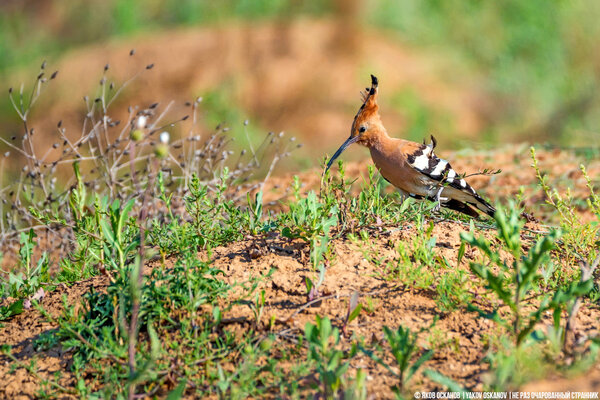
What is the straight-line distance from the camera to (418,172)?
13.3 ft

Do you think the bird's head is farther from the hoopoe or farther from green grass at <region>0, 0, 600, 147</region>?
green grass at <region>0, 0, 600, 147</region>

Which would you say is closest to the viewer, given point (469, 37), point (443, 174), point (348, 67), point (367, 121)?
point (443, 174)

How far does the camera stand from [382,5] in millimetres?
12070

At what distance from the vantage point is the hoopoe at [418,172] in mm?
4035

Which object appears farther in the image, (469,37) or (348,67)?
(469,37)

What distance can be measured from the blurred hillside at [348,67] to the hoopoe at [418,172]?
4073 mm

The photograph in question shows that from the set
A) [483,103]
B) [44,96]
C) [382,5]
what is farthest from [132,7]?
[483,103]

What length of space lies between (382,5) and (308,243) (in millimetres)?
9753

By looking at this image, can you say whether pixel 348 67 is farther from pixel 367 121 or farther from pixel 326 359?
pixel 326 359

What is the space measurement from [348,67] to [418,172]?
684cm

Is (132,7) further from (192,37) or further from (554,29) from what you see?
(554,29)

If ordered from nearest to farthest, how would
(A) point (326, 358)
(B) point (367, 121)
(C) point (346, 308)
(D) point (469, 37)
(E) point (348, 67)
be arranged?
(A) point (326, 358)
(C) point (346, 308)
(B) point (367, 121)
(E) point (348, 67)
(D) point (469, 37)

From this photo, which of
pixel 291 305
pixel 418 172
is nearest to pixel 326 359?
pixel 291 305

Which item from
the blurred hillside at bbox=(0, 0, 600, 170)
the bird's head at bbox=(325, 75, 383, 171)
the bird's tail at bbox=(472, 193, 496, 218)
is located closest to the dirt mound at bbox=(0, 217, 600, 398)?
the bird's tail at bbox=(472, 193, 496, 218)
